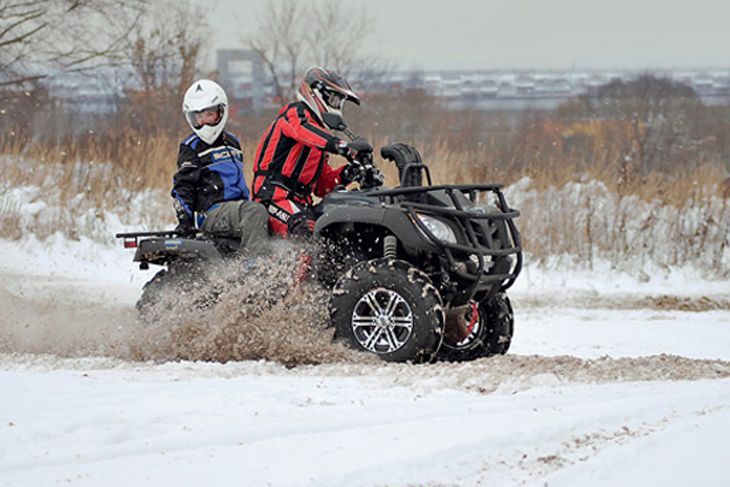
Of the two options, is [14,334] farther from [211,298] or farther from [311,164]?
[311,164]

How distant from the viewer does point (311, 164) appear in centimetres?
816

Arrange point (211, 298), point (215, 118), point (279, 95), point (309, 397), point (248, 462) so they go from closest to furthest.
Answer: point (248, 462), point (309, 397), point (211, 298), point (215, 118), point (279, 95)

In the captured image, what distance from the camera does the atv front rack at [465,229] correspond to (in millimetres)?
7062

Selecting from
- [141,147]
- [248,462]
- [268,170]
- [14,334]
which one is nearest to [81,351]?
[14,334]

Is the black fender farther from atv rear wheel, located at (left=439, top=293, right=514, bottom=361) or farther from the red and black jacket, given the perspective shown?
atv rear wheel, located at (left=439, top=293, right=514, bottom=361)

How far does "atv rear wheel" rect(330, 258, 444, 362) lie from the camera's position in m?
7.02

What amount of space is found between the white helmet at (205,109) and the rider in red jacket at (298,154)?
1.26ft

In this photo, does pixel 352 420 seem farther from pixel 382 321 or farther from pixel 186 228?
pixel 186 228

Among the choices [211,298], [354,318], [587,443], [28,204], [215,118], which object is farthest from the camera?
[28,204]

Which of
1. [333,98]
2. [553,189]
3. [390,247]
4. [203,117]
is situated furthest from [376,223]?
[553,189]

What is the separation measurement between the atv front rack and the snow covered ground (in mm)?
541

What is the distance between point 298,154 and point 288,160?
8cm

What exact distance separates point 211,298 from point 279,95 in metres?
18.3

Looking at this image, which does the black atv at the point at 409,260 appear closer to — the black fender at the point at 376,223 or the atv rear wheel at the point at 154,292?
the black fender at the point at 376,223
